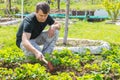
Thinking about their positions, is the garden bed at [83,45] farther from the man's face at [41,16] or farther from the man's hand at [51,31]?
the man's face at [41,16]

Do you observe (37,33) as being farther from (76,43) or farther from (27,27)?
(76,43)

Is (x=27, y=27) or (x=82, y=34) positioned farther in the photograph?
(x=82, y=34)

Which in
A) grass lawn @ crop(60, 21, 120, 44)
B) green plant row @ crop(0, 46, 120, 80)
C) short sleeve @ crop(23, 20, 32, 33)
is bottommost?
grass lawn @ crop(60, 21, 120, 44)

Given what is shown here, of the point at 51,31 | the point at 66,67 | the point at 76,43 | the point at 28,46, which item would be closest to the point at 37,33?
the point at 51,31

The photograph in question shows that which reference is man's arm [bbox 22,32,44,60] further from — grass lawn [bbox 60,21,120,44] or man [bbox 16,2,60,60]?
grass lawn [bbox 60,21,120,44]

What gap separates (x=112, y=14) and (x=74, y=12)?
5252 millimetres

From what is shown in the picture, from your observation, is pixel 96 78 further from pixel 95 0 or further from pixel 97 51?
pixel 95 0

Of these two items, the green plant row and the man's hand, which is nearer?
the green plant row

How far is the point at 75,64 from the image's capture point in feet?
18.9

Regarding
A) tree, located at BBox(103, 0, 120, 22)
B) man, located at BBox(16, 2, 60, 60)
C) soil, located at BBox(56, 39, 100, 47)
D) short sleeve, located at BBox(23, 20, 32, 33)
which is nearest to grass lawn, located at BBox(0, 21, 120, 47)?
soil, located at BBox(56, 39, 100, 47)

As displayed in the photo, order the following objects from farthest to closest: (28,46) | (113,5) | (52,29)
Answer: (113,5), (52,29), (28,46)

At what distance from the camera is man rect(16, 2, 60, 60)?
221 inches

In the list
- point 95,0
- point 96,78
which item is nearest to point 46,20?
point 96,78

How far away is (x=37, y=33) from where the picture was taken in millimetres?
6180
